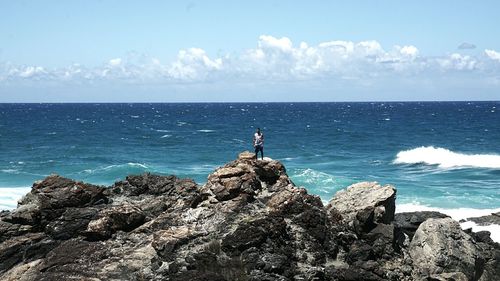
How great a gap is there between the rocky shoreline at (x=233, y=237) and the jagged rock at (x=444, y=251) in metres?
0.03

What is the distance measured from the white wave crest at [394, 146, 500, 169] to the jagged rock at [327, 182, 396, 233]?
4200 centimetres

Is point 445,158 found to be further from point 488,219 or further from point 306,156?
point 488,219

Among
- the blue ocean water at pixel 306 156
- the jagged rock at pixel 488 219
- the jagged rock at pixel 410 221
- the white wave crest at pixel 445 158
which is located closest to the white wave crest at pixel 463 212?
the jagged rock at pixel 488 219

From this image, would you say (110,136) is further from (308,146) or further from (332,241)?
(332,241)

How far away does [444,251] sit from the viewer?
66.0 feet

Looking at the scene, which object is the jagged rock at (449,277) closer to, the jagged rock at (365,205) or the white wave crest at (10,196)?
the jagged rock at (365,205)

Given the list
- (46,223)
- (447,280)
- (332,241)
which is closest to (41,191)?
(46,223)

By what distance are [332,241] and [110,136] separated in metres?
77.9

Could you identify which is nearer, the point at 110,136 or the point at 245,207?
the point at 245,207

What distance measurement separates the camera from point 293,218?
→ 20.8 m

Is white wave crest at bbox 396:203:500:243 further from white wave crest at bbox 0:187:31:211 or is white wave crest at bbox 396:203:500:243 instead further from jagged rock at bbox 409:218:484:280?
white wave crest at bbox 0:187:31:211

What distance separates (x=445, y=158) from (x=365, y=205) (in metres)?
51.6

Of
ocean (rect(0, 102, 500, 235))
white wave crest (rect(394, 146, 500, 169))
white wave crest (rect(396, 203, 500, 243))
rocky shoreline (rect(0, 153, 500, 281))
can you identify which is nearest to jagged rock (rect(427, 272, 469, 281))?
rocky shoreline (rect(0, 153, 500, 281))

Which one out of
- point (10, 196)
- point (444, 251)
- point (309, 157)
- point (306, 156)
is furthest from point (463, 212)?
point (306, 156)
